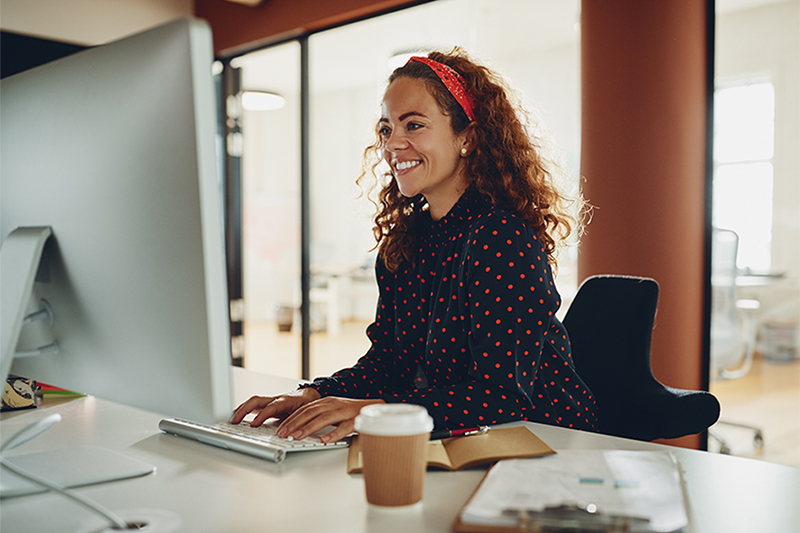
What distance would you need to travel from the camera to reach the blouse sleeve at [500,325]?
39.4 inches

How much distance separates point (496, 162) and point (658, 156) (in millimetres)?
1260

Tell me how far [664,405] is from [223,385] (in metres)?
1.08

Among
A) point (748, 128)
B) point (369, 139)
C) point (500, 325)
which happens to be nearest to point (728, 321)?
point (748, 128)

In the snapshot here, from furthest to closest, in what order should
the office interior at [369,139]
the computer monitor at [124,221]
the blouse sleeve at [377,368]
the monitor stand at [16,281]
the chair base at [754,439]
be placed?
1. the chair base at [754,439]
2. the office interior at [369,139]
3. the blouse sleeve at [377,368]
4. the monitor stand at [16,281]
5. the computer monitor at [124,221]

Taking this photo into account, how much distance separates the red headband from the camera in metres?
1.40

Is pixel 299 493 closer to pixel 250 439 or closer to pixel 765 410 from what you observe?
pixel 250 439

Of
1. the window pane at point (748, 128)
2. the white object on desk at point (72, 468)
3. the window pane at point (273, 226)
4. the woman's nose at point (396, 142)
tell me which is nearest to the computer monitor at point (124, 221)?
the white object on desk at point (72, 468)

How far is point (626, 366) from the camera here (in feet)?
4.88

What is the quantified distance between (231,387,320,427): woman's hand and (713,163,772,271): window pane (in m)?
2.22

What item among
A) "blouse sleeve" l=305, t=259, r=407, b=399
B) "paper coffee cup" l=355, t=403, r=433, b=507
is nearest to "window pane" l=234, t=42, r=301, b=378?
"blouse sleeve" l=305, t=259, r=407, b=399

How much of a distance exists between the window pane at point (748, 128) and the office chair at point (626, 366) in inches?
54.6

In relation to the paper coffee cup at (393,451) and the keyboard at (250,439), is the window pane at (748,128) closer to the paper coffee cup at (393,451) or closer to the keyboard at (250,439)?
the keyboard at (250,439)

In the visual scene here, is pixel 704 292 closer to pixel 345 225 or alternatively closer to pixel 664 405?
pixel 664 405

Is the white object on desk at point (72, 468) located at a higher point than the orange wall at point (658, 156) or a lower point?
lower
